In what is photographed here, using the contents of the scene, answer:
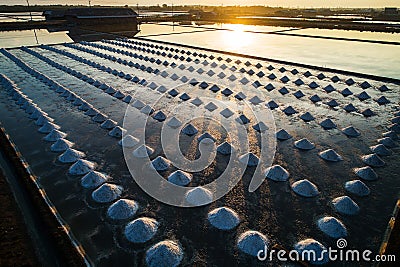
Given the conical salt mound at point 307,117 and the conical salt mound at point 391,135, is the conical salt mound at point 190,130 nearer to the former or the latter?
the conical salt mound at point 307,117

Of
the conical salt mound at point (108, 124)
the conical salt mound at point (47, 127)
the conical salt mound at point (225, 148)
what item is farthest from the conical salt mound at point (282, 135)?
the conical salt mound at point (47, 127)

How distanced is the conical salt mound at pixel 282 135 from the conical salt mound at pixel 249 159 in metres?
0.97

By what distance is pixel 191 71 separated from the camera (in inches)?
393

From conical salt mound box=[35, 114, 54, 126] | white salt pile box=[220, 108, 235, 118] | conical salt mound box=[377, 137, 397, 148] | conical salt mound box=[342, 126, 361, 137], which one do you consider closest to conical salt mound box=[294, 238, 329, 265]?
conical salt mound box=[377, 137, 397, 148]

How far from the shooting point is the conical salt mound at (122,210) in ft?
11.1

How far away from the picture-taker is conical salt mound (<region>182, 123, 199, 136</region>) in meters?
5.41

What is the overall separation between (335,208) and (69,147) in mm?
4188

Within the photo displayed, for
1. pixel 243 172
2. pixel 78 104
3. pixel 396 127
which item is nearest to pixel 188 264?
pixel 243 172

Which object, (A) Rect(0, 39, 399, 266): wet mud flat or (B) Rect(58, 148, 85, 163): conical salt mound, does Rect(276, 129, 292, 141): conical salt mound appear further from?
(B) Rect(58, 148, 85, 163): conical salt mound

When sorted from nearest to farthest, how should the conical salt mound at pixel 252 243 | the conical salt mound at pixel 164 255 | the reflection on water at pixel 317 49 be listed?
1. the conical salt mound at pixel 164 255
2. the conical salt mound at pixel 252 243
3. the reflection on water at pixel 317 49

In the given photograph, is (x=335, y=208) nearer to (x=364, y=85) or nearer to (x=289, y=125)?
(x=289, y=125)

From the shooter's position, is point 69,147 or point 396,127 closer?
point 69,147

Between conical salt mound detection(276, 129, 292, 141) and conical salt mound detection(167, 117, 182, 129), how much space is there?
6.31 feet

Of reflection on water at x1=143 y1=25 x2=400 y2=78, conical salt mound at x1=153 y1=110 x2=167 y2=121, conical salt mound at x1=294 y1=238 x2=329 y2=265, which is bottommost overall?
conical salt mound at x1=294 y1=238 x2=329 y2=265
